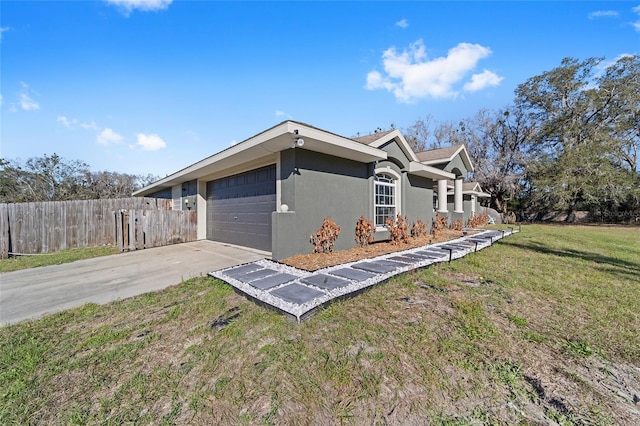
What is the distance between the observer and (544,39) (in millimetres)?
8477

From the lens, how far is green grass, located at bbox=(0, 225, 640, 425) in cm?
191

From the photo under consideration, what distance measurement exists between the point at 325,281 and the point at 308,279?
350 mm

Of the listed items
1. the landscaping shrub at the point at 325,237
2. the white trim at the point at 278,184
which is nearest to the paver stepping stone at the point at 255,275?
the landscaping shrub at the point at 325,237

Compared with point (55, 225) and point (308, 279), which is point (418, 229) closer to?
point (308, 279)

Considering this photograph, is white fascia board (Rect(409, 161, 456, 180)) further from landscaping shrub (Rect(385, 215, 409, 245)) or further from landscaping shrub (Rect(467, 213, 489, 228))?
landscaping shrub (Rect(467, 213, 489, 228))

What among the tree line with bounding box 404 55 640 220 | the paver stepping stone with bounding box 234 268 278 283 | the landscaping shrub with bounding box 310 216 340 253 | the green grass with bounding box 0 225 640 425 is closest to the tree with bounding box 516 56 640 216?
the tree line with bounding box 404 55 640 220

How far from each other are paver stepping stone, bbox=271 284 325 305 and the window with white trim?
5.31m

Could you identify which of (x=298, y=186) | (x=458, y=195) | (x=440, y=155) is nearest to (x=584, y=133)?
(x=458, y=195)

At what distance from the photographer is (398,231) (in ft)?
28.6

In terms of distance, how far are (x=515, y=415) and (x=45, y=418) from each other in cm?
357

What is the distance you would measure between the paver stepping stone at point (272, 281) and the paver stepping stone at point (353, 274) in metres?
0.91

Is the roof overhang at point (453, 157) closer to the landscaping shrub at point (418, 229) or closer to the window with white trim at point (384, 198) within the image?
the landscaping shrub at point (418, 229)

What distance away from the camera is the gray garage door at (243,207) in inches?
296

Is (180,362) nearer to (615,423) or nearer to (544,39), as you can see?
(615,423)
